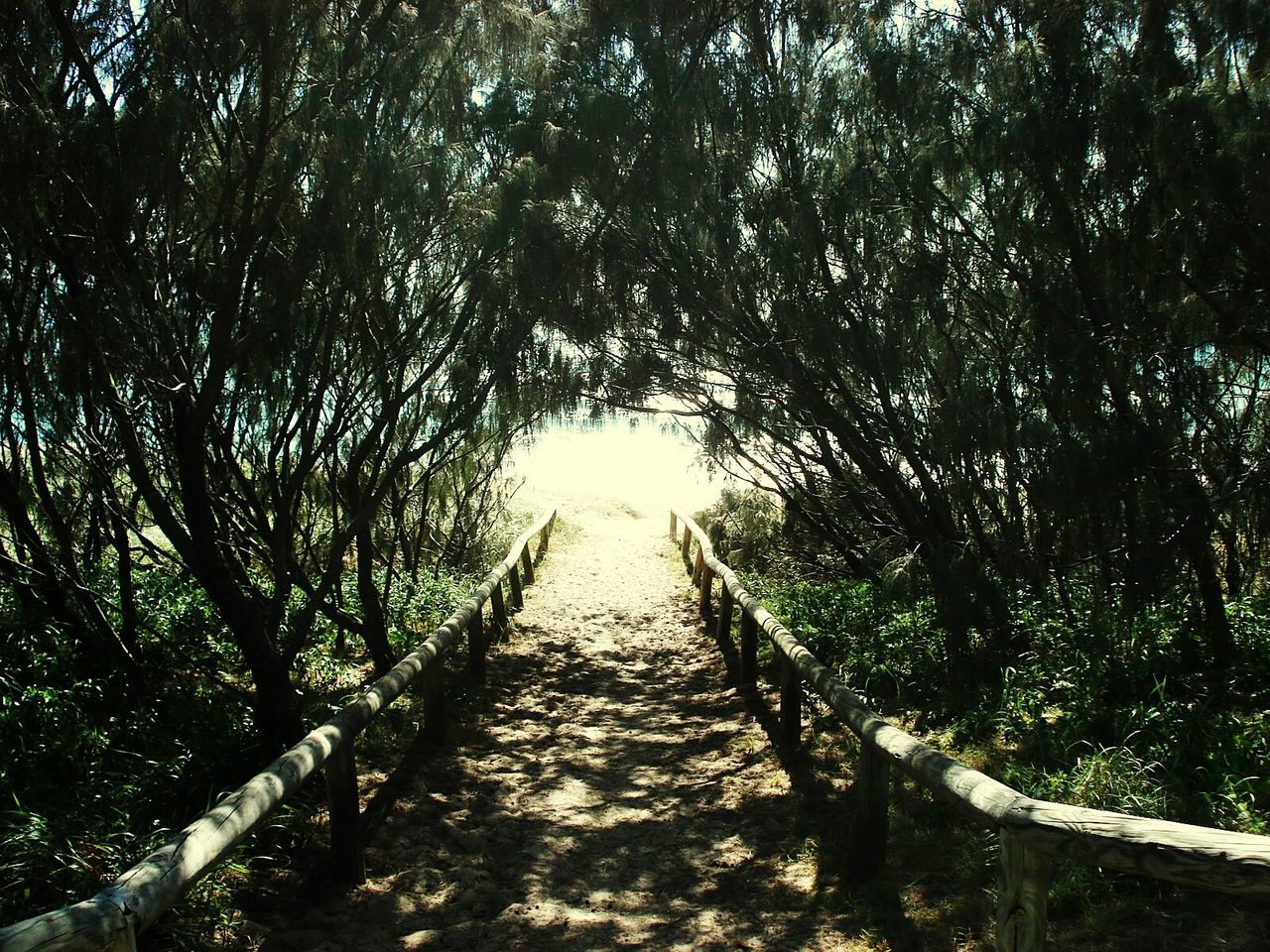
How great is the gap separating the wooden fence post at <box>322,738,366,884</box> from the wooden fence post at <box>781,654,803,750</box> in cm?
249

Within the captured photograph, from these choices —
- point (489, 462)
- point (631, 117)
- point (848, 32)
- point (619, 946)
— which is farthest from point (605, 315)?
point (489, 462)

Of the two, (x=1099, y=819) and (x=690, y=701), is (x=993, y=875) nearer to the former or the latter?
(x=1099, y=819)

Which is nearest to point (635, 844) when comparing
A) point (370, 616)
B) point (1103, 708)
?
point (1103, 708)

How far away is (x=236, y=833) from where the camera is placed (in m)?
3.13

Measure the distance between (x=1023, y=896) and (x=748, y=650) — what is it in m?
4.56

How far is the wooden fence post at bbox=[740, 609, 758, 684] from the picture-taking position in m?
7.20

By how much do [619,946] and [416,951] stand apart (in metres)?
0.74

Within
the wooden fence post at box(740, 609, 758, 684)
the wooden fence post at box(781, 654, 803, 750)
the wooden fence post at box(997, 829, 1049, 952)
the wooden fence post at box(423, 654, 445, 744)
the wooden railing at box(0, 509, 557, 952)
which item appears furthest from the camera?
the wooden fence post at box(740, 609, 758, 684)

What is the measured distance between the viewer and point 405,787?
532 cm

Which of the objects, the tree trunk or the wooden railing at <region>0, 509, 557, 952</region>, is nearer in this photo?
the wooden railing at <region>0, 509, 557, 952</region>

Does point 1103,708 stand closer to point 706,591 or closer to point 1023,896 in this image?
point 1023,896

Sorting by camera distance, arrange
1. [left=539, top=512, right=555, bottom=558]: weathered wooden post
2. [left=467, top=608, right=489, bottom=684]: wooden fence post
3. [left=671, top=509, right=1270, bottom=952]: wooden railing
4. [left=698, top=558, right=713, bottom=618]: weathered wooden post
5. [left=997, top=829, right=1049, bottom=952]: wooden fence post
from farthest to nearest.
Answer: [left=539, top=512, right=555, bottom=558]: weathered wooden post → [left=698, top=558, right=713, bottom=618]: weathered wooden post → [left=467, top=608, right=489, bottom=684]: wooden fence post → [left=997, top=829, right=1049, bottom=952]: wooden fence post → [left=671, top=509, right=1270, bottom=952]: wooden railing

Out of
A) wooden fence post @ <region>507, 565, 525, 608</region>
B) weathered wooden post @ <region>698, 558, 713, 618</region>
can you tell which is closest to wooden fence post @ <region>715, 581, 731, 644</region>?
weathered wooden post @ <region>698, 558, 713, 618</region>

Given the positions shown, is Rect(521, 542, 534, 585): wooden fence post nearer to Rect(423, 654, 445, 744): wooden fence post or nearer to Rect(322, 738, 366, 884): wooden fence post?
Rect(423, 654, 445, 744): wooden fence post
